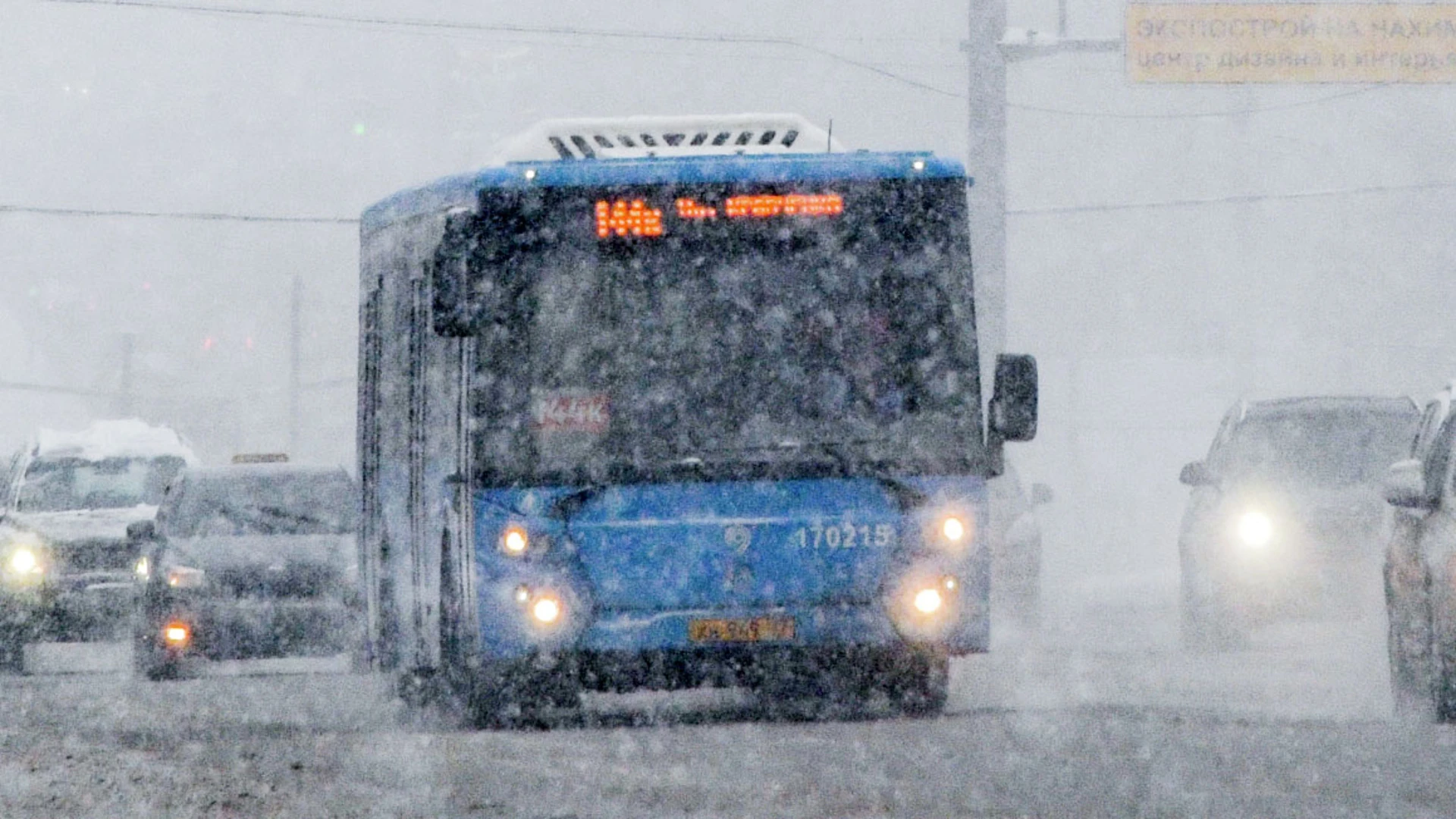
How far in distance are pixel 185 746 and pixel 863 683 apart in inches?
137

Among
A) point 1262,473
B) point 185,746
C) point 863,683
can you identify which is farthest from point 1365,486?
point 185,746

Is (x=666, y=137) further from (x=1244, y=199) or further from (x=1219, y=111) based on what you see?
(x=1219, y=111)

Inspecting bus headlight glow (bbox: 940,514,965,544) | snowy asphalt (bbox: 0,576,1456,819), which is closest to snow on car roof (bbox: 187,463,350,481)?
snowy asphalt (bbox: 0,576,1456,819)

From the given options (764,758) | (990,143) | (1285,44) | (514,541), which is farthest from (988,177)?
(764,758)

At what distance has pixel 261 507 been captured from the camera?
858 inches

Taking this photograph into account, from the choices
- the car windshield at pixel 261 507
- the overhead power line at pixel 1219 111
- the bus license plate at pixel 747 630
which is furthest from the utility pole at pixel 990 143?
the bus license plate at pixel 747 630

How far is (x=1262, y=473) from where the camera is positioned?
72.2 ft

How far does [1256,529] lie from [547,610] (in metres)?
9.31

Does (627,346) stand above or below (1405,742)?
above

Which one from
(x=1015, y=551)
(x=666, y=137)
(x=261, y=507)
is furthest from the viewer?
(x=1015, y=551)

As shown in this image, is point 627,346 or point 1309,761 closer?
point 1309,761

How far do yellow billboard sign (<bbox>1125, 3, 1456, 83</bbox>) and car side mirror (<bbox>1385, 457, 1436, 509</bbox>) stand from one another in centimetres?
2245

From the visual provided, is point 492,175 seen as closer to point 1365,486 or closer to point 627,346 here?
point 627,346

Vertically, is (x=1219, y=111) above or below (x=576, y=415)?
above
